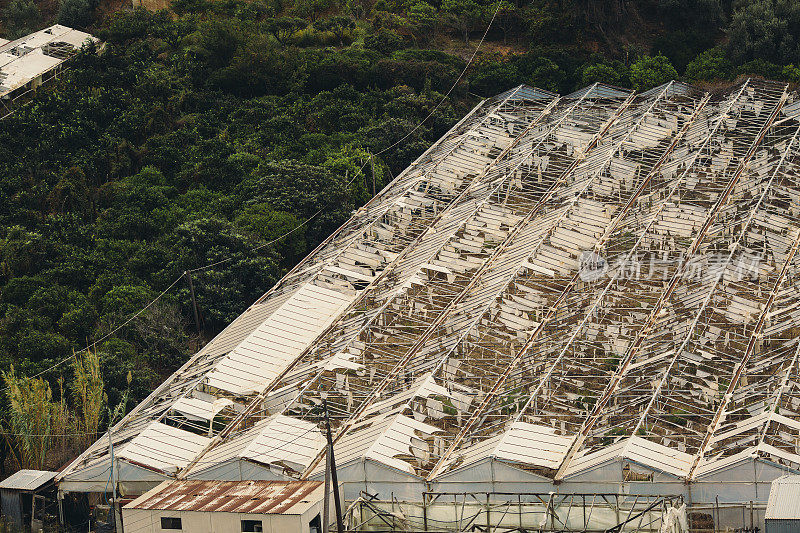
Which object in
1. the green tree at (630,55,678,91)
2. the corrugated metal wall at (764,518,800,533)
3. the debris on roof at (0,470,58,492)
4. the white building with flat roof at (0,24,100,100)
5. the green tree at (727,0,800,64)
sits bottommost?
the debris on roof at (0,470,58,492)

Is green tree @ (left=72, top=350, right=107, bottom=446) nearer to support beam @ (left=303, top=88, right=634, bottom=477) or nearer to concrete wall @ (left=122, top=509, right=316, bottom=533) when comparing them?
concrete wall @ (left=122, top=509, right=316, bottom=533)

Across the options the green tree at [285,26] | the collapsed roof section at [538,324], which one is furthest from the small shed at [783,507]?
the green tree at [285,26]

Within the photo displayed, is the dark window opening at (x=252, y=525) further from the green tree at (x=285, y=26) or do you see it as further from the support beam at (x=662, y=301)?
the green tree at (x=285, y=26)

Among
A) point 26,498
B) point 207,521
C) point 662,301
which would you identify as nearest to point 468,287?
point 662,301

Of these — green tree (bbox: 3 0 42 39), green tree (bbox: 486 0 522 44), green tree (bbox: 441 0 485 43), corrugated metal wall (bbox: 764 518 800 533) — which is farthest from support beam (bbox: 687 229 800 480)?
green tree (bbox: 3 0 42 39)

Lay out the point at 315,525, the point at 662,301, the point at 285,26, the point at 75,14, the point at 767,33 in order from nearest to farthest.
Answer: the point at 315,525
the point at 662,301
the point at 767,33
the point at 285,26
the point at 75,14

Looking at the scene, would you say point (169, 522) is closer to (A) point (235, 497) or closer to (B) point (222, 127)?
(A) point (235, 497)
